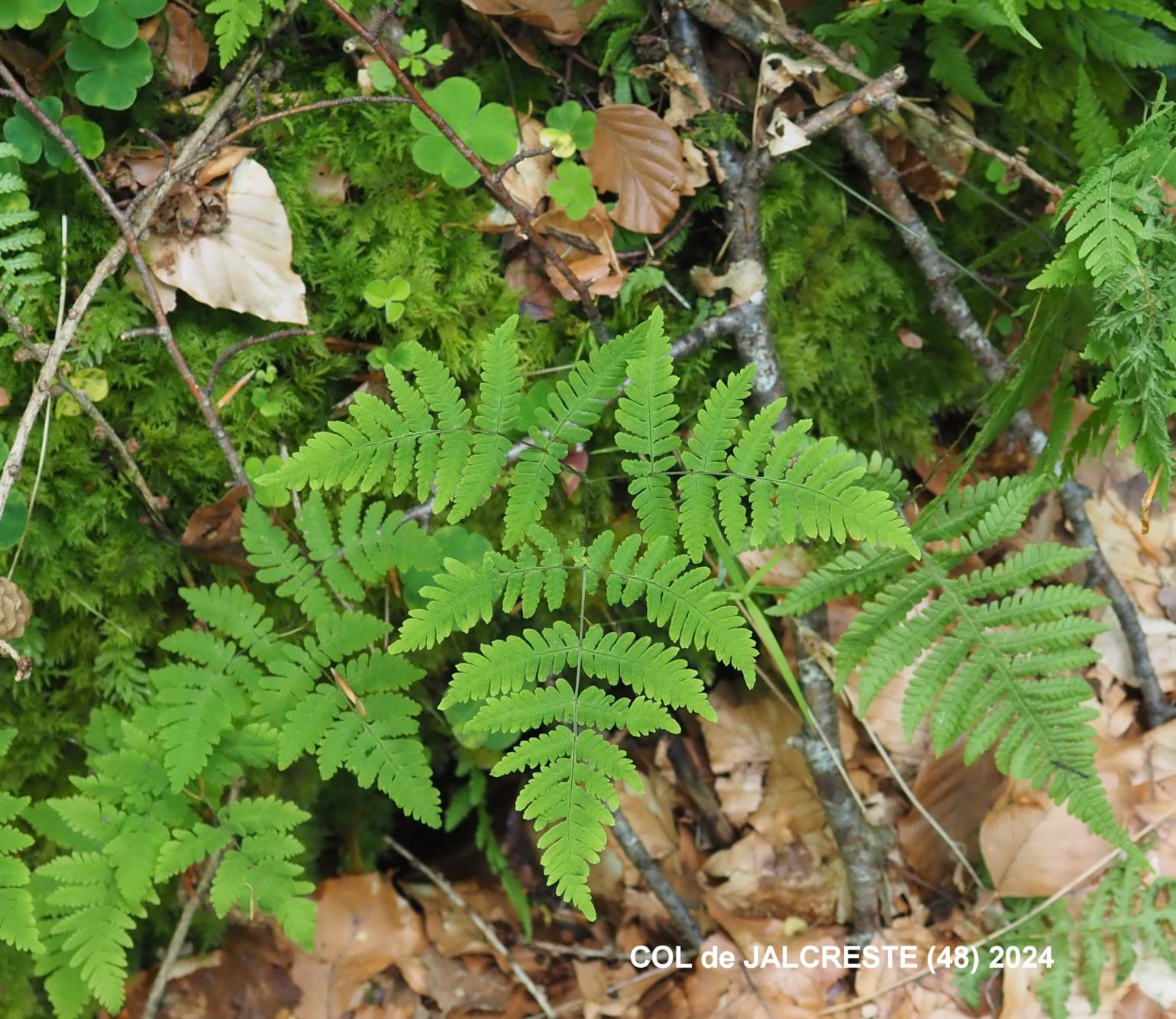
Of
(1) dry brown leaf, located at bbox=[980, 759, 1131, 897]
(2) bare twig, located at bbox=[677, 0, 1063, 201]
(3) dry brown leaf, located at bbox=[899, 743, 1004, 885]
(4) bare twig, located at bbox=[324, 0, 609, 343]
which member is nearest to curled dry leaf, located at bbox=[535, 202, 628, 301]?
(4) bare twig, located at bbox=[324, 0, 609, 343]

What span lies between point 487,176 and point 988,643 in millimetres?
1855

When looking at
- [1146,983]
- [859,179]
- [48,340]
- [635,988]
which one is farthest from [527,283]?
[1146,983]

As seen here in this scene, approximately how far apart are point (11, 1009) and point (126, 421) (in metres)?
1.82

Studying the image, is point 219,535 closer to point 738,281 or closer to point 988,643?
point 738,281

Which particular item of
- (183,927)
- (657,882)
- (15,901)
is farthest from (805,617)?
(15,901)

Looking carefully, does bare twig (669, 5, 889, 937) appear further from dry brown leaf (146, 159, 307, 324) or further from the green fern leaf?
the green fern leaf

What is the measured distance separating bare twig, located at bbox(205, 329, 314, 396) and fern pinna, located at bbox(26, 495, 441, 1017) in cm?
40

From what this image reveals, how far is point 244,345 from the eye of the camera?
2414 millimetres

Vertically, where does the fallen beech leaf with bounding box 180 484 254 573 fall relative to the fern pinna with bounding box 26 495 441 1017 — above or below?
above

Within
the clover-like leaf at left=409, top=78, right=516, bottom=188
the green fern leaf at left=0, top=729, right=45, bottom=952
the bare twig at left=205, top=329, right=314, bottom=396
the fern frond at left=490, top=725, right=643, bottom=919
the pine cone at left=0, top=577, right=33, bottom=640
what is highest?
the clover-like leaf at left=409, top=78, right=516, bottom=188

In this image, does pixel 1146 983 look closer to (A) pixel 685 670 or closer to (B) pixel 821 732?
(B) pixel 821 732

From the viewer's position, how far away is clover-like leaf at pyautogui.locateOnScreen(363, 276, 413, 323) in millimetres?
2426

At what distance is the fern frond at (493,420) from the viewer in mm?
1906

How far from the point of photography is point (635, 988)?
304 cm
